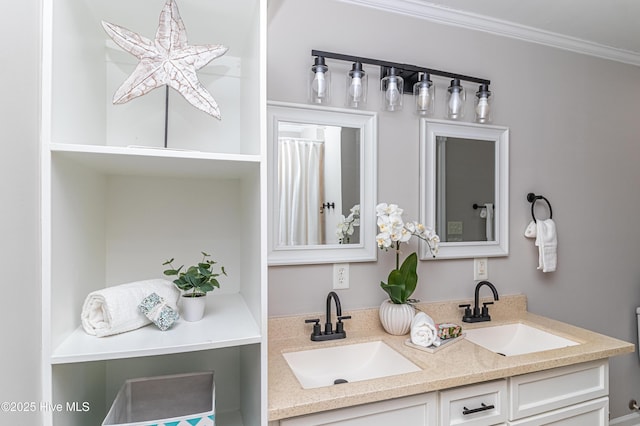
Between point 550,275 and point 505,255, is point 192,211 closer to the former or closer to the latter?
point 505,255

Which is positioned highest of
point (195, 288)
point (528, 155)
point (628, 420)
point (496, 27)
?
point (496, 27)

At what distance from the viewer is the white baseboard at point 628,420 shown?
2.28 meters

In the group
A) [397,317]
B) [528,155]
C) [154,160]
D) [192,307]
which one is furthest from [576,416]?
[154,160]

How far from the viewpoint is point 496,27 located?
6.58ft

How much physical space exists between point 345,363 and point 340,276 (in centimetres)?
39

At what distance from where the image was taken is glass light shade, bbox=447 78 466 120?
183cm

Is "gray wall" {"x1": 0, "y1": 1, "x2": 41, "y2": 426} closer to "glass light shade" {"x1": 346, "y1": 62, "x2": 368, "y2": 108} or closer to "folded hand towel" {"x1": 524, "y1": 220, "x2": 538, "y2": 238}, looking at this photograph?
"glass light shade" {"x1": 346, "y1": 62, "x2": 368, "y2": 108}

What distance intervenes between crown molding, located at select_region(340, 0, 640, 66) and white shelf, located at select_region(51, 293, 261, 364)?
1.58 m

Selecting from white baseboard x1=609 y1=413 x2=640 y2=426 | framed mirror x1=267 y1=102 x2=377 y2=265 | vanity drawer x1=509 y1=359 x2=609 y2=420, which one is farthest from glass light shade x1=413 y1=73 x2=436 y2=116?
white baseboard x1=609 y1=413 x2=640 y2=426

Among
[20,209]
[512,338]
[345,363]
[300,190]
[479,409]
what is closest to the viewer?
[20,209]

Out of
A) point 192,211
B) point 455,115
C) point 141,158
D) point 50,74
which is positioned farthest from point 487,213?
point 50,74

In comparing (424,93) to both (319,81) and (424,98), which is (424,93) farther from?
(319,81)

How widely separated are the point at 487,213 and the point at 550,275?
62 cm

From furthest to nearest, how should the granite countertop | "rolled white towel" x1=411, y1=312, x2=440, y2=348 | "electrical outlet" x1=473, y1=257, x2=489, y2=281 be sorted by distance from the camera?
"electrical outlet" x1=473, y1=257, x2=489, y2=281
"rolled white towel" x1=411, y1=312, x2=440, y2=348
the granite countertop
